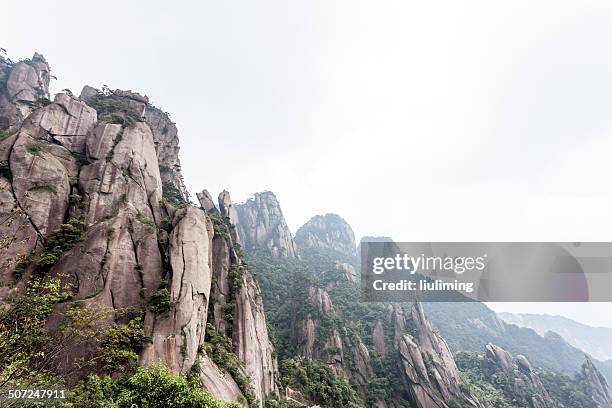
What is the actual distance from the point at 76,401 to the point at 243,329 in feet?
46.2

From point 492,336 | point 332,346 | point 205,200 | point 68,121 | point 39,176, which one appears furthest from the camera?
point 492,336

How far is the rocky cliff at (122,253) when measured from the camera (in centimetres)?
1761

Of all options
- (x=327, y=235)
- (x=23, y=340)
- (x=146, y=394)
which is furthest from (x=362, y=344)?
(x=327, y=235)

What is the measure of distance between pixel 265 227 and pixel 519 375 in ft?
237

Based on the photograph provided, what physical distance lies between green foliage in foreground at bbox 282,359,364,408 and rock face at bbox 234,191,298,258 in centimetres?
5145

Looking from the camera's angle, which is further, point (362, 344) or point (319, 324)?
point (319, 324)

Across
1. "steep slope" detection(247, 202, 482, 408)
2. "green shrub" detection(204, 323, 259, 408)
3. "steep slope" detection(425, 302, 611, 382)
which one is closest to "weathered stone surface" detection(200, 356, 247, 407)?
A: "green shrub" detection(204, 323, 259, 408)

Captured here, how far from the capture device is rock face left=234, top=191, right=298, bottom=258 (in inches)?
3588

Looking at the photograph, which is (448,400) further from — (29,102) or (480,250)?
(29,102)

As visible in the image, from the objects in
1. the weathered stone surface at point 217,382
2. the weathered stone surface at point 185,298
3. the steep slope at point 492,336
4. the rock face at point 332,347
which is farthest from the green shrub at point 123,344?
the steep slope at point 492,336

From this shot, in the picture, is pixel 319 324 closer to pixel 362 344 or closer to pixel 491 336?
pixel 362 344

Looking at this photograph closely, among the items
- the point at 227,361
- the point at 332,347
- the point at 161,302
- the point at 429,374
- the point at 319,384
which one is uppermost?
the point at 161,302

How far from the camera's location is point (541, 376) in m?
61.5

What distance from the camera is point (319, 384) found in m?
34.5
